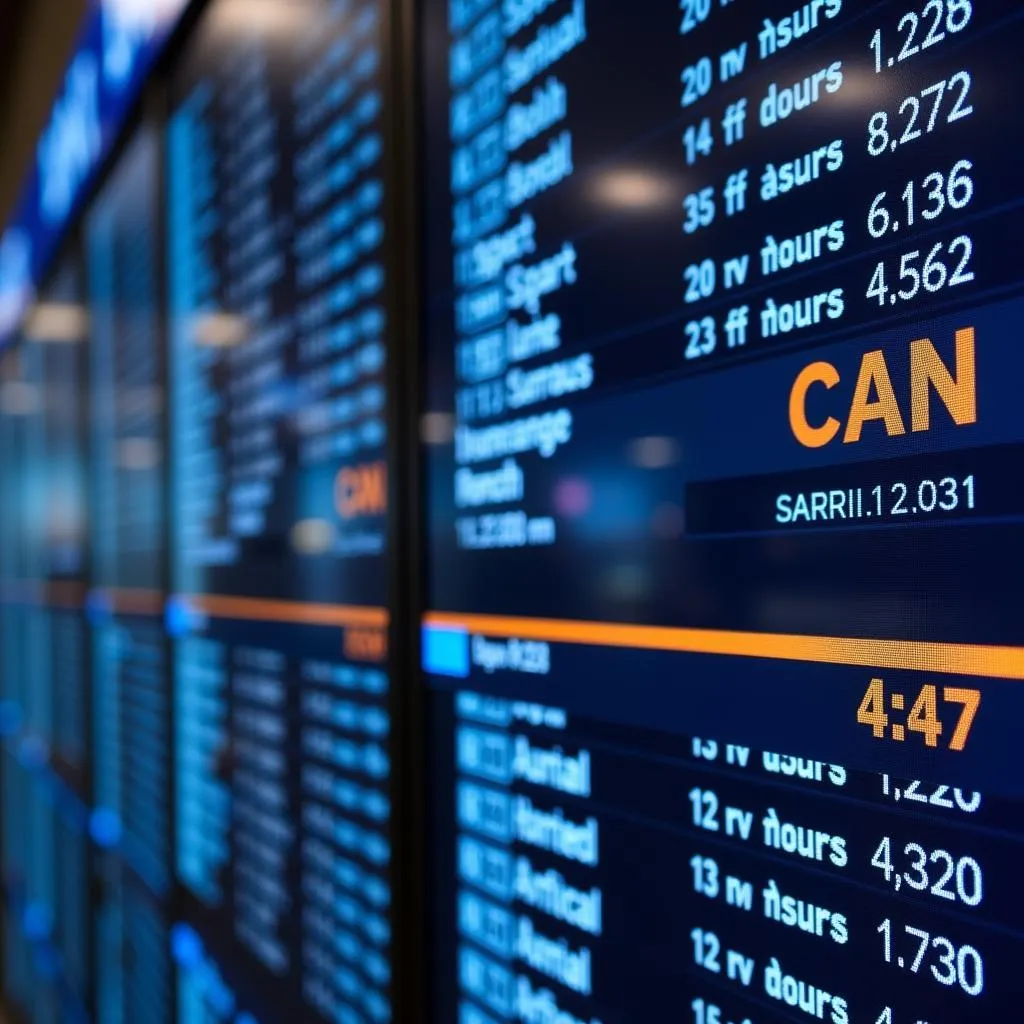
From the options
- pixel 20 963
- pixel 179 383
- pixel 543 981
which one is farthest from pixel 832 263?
pixel 20 963

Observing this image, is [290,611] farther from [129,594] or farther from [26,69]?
[26,69]

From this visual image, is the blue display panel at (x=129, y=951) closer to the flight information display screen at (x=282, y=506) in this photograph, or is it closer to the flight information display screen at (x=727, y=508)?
the flight information display screen at (x=282, y=506)

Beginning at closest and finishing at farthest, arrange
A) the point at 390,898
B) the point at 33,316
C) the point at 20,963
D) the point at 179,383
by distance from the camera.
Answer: the point at 390,898
the point at 179,383
the point at 33,316
the point at 20,963

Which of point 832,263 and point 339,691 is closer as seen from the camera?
point 832,263

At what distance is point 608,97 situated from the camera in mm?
811

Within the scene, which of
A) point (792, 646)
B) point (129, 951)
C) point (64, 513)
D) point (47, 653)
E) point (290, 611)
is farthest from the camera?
point (47, 653)

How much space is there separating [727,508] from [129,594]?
5.84ft

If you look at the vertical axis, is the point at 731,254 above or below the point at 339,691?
above

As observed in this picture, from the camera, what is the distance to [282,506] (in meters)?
1.43

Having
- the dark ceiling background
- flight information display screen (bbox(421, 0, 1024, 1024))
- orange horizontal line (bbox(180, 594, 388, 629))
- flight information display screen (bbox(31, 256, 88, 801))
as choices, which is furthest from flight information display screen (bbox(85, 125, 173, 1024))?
flight information display screen (bbox(421, 0, 1024, 1024))

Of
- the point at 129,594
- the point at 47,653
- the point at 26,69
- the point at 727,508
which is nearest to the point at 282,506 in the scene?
the point at 727,508

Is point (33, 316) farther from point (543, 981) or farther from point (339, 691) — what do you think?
point (543, 981)

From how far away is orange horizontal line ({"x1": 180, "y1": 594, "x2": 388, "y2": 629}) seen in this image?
1.20 meters

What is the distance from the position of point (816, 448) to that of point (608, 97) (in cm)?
32
